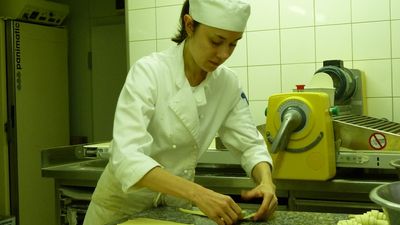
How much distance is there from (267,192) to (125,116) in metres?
0.40

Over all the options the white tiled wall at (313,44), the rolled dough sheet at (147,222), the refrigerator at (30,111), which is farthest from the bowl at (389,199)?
the refrigerator at (30,111)

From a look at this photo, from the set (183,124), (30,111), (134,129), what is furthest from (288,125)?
(30,111)

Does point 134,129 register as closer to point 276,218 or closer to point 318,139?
point 276,218

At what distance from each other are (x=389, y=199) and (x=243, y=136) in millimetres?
716

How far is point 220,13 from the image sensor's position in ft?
4.04

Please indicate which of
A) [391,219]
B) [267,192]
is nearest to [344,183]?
[267,192]

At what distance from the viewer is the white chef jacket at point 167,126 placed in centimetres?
114

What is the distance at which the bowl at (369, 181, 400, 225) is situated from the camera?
65 centimetres

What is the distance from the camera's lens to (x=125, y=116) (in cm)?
117

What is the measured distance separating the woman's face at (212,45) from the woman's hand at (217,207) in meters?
0.37

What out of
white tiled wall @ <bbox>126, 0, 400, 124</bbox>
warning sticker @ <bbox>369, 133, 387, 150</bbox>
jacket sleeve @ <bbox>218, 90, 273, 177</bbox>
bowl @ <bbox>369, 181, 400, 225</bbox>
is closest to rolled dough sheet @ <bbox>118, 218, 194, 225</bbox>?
jacket sleeve @ <bbox>218, 90, 273, 177</bbox>

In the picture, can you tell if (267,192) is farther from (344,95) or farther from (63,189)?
(63,189)

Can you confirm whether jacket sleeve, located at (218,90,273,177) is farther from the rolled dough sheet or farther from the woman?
the rolled dough sheet

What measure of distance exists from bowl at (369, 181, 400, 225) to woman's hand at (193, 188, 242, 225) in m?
0.37
